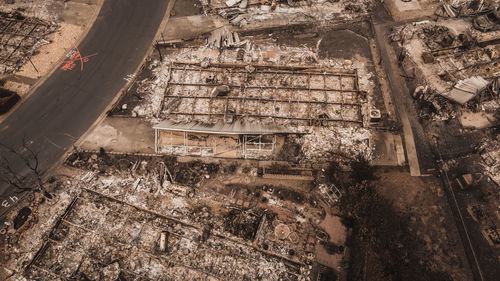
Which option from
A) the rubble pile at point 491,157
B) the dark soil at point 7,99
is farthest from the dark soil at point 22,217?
the rubble pile at point 491,157

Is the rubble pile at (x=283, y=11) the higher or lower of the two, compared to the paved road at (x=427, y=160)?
higher

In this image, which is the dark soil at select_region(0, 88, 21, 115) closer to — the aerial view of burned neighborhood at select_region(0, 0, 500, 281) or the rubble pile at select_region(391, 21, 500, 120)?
the aerial view of burned neighborhood at select_region(0, 0, 500, 281)

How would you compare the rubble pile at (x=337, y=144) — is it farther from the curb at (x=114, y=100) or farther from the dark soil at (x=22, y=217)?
the dark soil at (x=22, y=217)

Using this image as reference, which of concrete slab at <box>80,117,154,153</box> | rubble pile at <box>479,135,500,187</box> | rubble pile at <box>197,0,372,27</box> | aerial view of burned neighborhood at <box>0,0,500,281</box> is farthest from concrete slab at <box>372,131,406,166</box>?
concrete slab at <box>80,117,154,153</box>

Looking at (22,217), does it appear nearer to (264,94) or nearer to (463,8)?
(264,94)

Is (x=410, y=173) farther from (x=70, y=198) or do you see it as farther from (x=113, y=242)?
(x=70, y=198)
